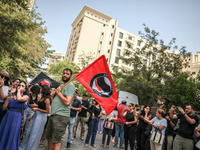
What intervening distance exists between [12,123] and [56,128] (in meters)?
1.34

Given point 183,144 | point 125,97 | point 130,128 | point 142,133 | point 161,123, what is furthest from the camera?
point 125,97

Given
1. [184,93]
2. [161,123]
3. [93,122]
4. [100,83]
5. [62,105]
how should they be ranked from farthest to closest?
[184,93], [93,122], [161,123], [100,83], [62,105]

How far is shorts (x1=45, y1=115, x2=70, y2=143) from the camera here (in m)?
3.46

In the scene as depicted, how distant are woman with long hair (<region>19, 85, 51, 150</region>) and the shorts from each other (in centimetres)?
109

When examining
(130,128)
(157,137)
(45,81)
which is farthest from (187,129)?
(45,81)

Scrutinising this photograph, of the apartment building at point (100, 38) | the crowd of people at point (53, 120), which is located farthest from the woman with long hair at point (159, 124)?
the apartment building at point (100, 38)

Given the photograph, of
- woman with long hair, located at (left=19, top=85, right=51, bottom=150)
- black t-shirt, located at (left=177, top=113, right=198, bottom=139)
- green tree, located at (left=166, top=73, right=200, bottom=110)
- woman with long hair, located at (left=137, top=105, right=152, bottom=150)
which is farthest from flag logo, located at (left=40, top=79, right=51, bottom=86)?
green tree, located at (left=166, top=73, right=200, bottom=110)

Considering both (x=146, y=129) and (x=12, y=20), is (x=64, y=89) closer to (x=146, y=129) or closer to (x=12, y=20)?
(x=146, y=129)

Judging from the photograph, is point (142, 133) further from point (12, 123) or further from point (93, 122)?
point (12, 123)

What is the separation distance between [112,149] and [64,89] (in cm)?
496

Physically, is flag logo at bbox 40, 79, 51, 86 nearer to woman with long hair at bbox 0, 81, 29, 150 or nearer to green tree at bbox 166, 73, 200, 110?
woman with long hair at bbox 0, 81, 29, 150

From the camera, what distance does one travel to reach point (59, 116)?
3.56 m

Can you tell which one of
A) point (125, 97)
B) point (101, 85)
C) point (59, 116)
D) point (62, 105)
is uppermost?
point (125, 97)

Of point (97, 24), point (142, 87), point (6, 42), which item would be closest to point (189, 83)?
point (142, 87)
